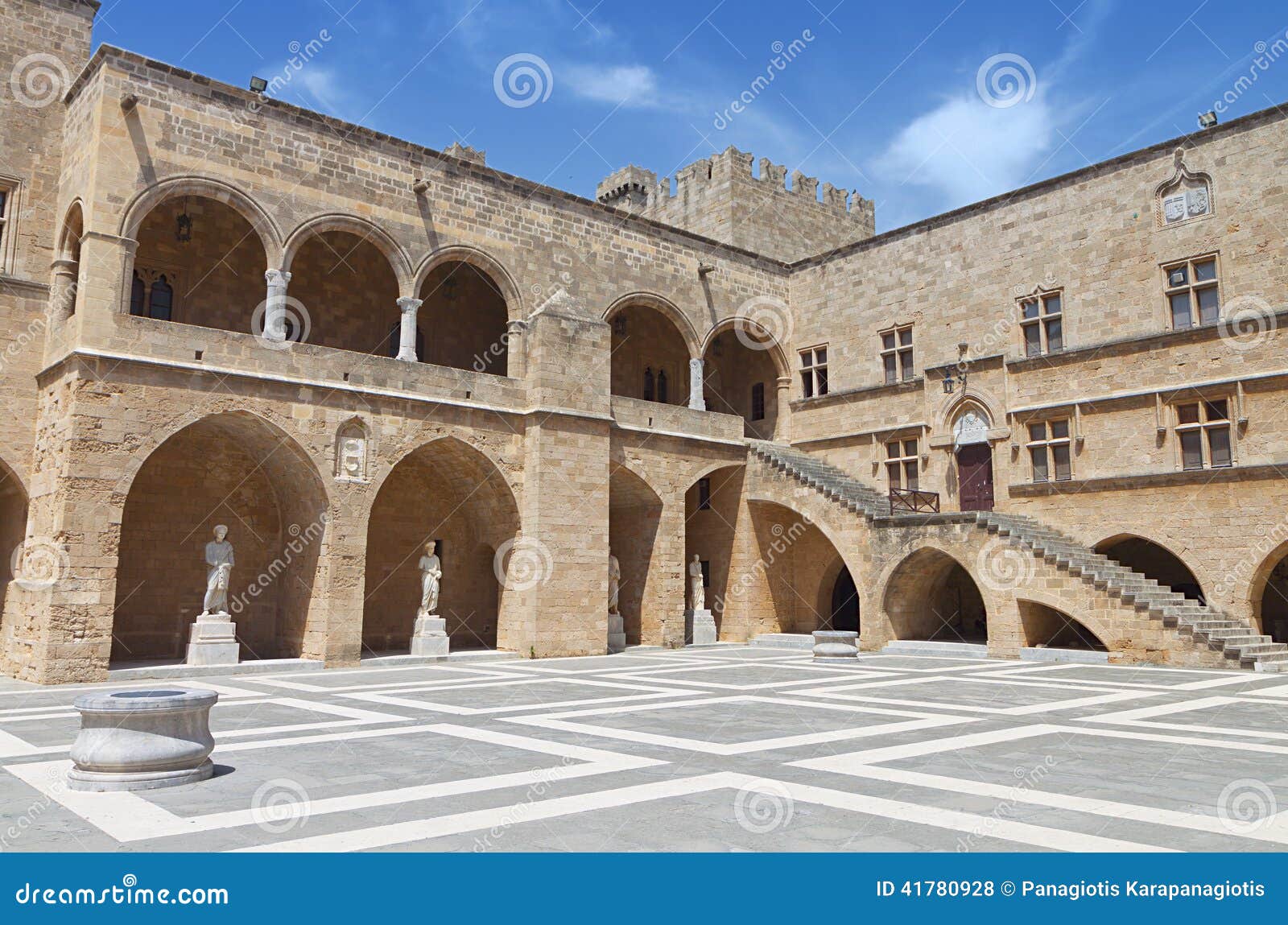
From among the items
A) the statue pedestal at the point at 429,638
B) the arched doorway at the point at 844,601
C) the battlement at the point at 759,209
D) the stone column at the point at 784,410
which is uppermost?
the battlement at the point at 759,209

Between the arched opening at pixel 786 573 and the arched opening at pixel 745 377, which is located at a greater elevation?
the arched opening at pixel 745 377

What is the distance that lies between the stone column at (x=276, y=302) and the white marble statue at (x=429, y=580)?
4.96m

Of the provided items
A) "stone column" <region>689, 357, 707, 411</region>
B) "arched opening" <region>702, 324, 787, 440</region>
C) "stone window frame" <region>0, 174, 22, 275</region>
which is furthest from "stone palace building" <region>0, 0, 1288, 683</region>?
"arched opening" <region>702, 324, 787, 440</region>

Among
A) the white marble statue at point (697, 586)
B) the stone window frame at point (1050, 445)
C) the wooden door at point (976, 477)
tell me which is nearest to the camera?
the stone window frame at point (1050, 445)

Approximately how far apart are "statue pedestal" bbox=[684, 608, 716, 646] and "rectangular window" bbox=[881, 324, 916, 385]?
7.20 meters

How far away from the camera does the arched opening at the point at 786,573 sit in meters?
24.3

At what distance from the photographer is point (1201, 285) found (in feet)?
61.4

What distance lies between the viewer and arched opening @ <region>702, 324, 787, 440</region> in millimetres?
26625

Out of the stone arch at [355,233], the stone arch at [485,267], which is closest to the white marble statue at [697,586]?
the stone arch at [485,267]

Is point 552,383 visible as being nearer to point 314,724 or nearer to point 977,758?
point 314,724

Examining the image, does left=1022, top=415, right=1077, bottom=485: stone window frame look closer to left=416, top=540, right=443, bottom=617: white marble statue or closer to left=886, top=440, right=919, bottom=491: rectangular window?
left=886, top=440, right=919, bottom=491: rectangular window

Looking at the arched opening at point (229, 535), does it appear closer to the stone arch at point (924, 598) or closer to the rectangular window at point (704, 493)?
the rectangular window at point (704, 493)

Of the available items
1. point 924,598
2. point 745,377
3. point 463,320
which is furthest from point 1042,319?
point 463,320

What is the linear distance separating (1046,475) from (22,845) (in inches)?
777
